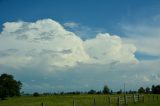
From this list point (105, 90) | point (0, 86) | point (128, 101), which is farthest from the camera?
point (105, 90)

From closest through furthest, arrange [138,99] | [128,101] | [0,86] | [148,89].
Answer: [128,101] < [138,99] < [0,86] < [148,89]

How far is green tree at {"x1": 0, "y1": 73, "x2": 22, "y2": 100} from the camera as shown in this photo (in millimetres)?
120375

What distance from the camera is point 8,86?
397 feet

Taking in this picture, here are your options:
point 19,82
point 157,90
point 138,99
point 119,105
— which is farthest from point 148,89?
point 119,105

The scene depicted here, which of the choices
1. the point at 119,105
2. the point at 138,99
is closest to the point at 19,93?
the point at 138,99

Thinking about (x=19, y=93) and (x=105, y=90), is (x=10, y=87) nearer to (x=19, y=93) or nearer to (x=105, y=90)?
(x=19, y=93)

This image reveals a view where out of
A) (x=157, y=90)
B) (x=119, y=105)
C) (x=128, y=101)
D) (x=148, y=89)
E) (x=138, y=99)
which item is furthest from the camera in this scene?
(x=148, y=89)

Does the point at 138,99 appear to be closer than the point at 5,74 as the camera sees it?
Yes

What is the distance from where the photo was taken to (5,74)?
412ft

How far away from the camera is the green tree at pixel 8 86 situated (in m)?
120

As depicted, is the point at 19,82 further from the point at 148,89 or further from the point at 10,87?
the point at 148,89

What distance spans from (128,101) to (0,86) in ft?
227

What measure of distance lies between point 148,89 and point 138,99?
3668 inches

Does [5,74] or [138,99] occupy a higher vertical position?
[5,74]
